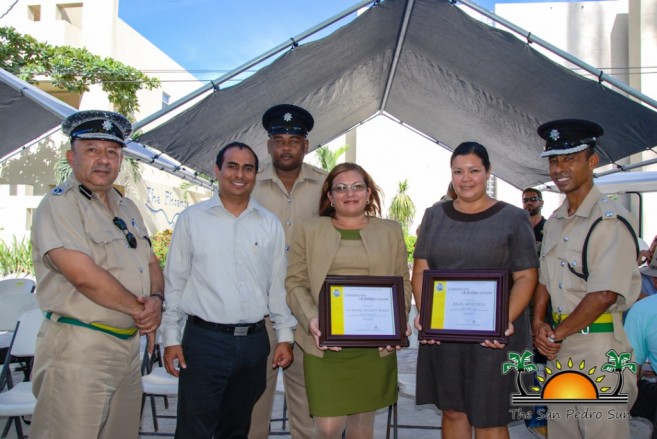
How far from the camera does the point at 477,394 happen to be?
2.83 m

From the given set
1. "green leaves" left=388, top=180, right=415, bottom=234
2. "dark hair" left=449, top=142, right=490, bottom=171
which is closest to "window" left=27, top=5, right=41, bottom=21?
"green leaves" left=388, top=180, right=415, bottom=234

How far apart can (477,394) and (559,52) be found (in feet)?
9.49

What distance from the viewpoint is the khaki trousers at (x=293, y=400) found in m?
3.44

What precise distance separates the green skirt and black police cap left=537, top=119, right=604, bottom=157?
1.55 meters

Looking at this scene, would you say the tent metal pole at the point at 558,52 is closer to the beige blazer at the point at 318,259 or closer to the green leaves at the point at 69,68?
the beige blazer at the point at 318,259

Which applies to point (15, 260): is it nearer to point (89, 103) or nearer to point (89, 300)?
point (89, 103)

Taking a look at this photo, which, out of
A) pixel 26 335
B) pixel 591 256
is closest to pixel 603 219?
pixel 591 256

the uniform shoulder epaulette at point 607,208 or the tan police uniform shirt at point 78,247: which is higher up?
the uniform shoulder epaulette at point 607,208

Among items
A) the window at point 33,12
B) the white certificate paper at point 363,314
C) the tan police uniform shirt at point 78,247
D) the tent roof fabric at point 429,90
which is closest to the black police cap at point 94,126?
the tan police uniform shirt at point 78,247

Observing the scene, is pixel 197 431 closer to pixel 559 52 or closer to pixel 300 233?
pixel 300 233

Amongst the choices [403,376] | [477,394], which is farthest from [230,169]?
[403,376]

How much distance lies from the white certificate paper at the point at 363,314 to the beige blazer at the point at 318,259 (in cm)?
21

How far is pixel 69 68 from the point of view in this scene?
56.3 feet

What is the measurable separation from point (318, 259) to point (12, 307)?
13.5 feet
